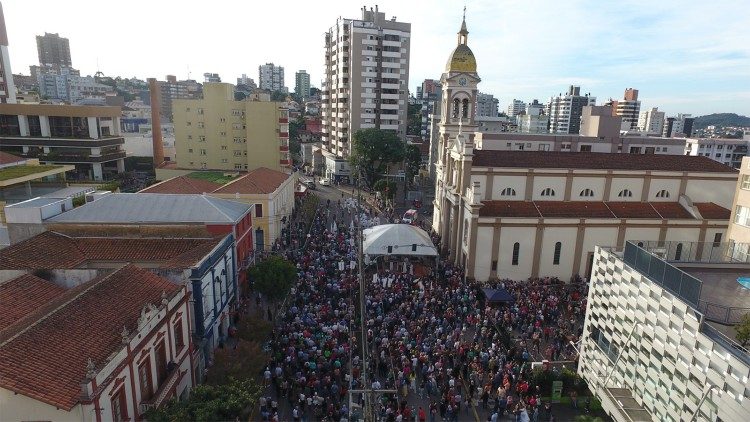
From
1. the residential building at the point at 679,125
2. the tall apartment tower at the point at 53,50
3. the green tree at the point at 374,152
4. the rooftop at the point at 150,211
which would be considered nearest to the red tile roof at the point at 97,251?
the rooftop at the point at 150,211

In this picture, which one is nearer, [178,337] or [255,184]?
[178,337]

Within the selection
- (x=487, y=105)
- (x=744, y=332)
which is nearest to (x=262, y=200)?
(x=744, y=332)

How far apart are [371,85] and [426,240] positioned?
38.3 m

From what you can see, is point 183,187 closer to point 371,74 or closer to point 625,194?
point 625,194

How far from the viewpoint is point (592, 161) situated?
31.2 metres

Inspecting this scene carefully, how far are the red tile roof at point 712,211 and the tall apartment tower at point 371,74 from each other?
39719 millimetres

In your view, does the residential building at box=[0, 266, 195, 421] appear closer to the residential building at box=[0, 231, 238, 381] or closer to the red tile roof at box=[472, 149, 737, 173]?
the residential building at box=[0, 231, 238, 381]

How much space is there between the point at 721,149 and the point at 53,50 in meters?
192

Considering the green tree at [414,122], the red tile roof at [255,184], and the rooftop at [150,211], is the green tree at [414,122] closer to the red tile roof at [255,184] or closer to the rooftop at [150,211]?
the red tile roof at [255,184]

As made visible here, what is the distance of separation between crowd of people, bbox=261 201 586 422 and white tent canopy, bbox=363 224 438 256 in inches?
50.5

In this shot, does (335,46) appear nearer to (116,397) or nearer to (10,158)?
(10,158)

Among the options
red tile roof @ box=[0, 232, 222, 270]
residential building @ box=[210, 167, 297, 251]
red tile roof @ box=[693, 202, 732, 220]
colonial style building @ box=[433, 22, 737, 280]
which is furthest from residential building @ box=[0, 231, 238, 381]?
red tile roof @ box=[693, 202, 732, 220]

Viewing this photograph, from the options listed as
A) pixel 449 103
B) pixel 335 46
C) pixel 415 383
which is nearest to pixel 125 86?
pixel 335 46

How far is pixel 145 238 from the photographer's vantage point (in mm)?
20062
